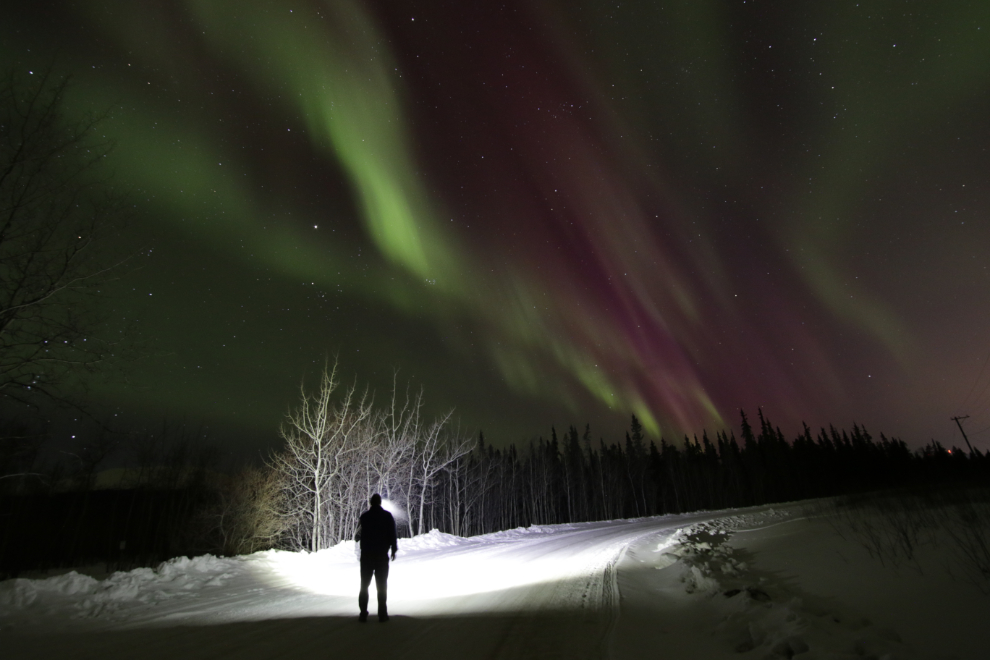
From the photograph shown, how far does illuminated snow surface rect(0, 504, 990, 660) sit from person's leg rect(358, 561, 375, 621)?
0.19 m

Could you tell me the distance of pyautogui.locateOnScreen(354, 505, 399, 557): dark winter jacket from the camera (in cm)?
679

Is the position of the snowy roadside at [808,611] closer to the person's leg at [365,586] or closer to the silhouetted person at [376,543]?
the person's leg at [365,586]

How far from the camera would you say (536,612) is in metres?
6.46

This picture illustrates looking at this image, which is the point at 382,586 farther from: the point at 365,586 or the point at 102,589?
the point at 102,589

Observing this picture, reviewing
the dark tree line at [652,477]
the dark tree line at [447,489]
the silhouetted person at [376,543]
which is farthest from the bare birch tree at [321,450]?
the dark tree line at [652,477]

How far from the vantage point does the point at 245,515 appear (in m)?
32.3

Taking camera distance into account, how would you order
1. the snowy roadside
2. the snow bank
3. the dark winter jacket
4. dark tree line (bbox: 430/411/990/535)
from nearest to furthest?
the snowy roadside < the dark winter jacket < the snow bank < dark tree line (bbox: 430/411/990/535)

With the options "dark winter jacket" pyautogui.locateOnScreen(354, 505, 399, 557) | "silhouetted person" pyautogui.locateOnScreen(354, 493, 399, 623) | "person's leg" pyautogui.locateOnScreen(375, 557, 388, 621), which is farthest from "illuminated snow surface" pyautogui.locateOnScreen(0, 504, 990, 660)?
"dark winter jacket" pyautogui.locateOnScreen(354, 505, 399, 557)

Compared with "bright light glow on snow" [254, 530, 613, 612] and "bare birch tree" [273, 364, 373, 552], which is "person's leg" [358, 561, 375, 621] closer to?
"bright light glow on snow" [254, 530, 613, 612]

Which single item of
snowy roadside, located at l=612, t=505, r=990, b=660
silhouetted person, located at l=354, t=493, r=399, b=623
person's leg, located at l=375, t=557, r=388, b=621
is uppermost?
silhouetted person, located at l=354, t=493, r=399, b=623

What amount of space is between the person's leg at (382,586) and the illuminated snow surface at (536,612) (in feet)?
0.55

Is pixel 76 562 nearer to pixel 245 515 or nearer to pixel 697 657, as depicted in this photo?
pixel 245 515

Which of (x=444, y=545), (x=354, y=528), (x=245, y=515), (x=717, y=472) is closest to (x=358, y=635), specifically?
(x=444, y=545)

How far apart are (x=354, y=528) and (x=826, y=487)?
97.5 meters
